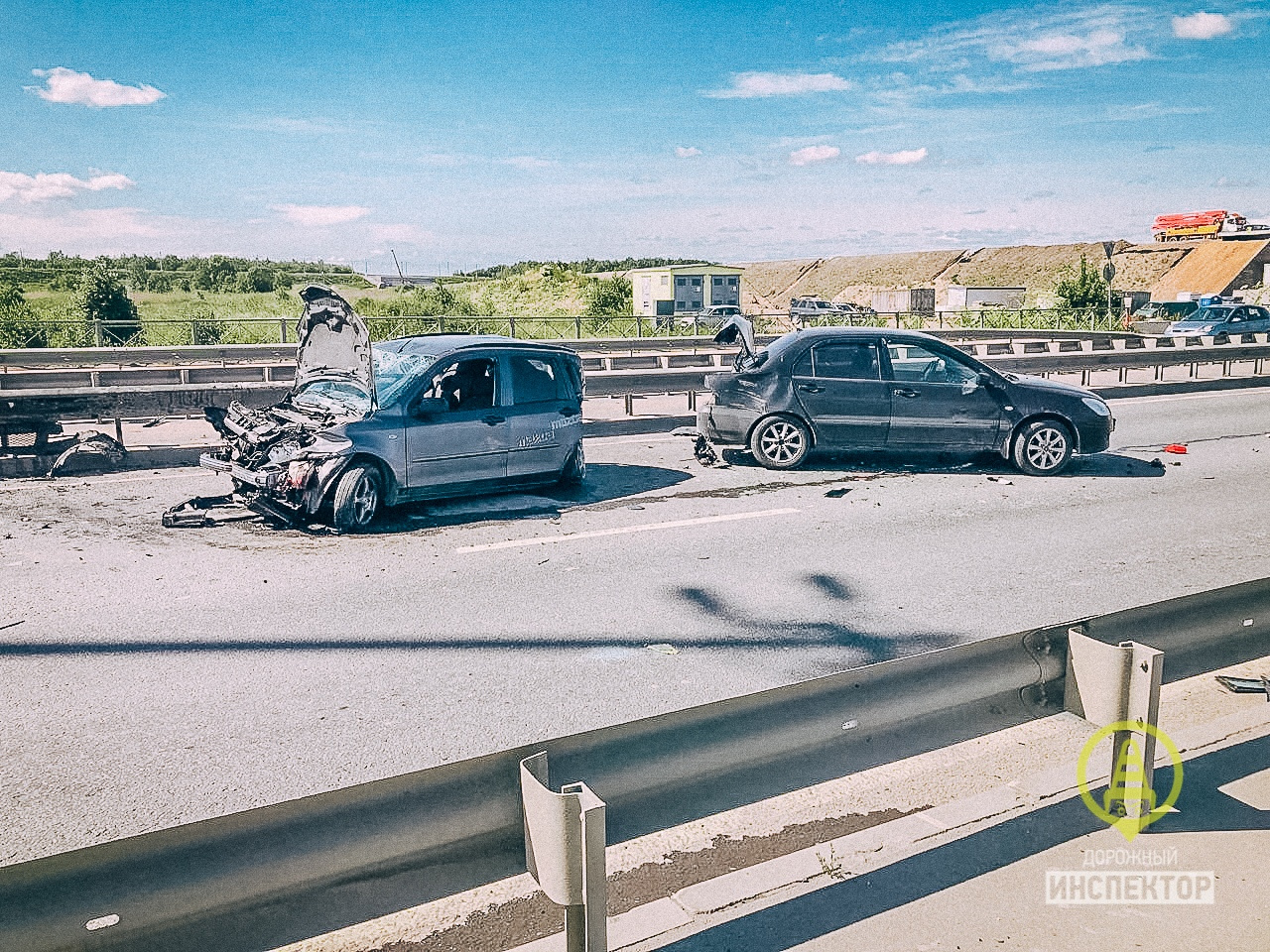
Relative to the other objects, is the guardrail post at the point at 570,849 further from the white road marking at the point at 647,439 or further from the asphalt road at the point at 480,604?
the white road marking at the point at 647,439

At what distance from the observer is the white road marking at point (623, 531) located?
9.31 metres

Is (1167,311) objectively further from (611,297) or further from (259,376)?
(259,376)

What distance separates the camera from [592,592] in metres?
7.96

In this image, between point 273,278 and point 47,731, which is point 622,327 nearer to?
point 47,731

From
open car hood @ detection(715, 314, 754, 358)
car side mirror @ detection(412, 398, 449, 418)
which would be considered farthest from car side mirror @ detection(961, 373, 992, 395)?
car side mirror @ detection(412, 398, 449, 418)

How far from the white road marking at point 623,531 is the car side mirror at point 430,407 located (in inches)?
63.3

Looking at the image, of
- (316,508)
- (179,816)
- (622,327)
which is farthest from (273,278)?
(179,816)

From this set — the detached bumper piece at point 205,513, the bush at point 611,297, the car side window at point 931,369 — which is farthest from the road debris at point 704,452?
the bush at point 611,297

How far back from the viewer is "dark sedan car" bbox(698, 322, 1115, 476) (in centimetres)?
1265

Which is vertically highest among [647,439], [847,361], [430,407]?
[847,361]

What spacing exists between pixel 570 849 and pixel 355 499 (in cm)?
725

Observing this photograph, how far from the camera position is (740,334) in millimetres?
12977

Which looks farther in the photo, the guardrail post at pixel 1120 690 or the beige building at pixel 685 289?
the beige building at pixel 685 289

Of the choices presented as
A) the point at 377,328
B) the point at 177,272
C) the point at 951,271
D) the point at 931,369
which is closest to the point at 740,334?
Result: the point at 931,369
